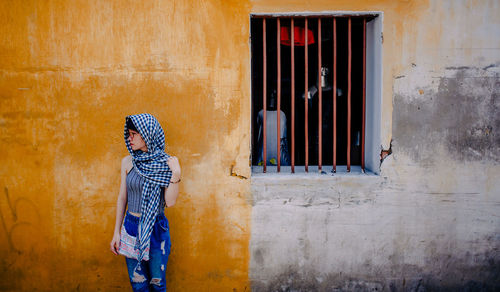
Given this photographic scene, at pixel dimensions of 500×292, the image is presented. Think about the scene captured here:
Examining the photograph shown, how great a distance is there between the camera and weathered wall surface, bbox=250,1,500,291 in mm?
3279

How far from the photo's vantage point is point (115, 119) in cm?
327

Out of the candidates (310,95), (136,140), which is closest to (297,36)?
(310,95)

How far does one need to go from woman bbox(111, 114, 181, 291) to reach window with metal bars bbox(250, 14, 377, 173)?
44.0 inches

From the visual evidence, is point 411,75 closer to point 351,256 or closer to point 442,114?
point 442,114

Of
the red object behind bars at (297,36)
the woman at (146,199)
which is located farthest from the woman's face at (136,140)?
the red object behind bars at (297,36)

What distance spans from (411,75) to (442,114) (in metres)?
0.45

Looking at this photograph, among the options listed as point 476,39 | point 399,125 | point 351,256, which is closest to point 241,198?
point 351,256

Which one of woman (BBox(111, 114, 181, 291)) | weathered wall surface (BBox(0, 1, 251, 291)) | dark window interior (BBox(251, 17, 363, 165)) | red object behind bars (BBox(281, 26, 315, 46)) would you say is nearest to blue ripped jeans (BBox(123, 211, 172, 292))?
woman (BBox(111, 114, 181, 291))

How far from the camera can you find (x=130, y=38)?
10.6 feet

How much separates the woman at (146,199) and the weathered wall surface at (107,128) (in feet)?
2.20

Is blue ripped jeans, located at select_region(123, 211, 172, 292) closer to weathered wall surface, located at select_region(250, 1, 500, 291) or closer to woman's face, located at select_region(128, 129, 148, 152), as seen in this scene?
woman's face, located at select_region(128, 129, 148, 152)

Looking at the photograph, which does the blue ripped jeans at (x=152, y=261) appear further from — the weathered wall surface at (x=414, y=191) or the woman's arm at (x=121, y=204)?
the weathered wall surface at (x=414, y=191)

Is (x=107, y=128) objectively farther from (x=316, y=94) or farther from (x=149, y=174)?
(x=316, y=94)

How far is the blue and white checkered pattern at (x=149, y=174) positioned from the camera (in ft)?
8.27
